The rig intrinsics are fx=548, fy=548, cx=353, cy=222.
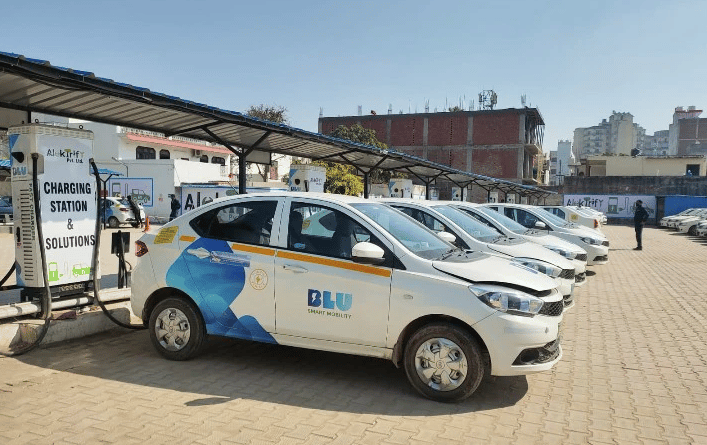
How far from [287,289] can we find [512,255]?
4.27m

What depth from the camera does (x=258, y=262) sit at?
5.33m

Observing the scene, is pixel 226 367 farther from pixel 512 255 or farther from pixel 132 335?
pixel 512 255

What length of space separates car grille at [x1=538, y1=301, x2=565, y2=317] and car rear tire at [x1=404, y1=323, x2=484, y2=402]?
703 mm

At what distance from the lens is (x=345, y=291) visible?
4.95m

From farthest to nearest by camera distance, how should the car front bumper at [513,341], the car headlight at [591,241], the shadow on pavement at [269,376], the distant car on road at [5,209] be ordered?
the distant car on road at [5,209] → the car headlight at [591,241] → the shadow on pavement at [269,376] → the car front bumper at [513,341]

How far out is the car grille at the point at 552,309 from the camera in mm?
4793

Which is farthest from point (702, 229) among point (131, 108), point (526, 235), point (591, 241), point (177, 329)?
point (177, 329)

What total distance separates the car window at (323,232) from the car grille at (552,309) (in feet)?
4.98

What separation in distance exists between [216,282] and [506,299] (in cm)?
280

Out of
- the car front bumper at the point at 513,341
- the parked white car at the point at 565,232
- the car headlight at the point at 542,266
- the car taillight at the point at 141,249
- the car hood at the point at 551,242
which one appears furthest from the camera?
the parked white car at the point at 565,232

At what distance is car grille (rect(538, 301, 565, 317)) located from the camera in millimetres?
4793

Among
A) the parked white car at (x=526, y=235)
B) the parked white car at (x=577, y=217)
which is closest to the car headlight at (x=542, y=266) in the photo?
the parked white car at (x=526, y=235)

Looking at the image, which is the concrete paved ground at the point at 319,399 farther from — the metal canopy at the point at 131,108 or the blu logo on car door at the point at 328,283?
the metal canopy at the point at 131,108

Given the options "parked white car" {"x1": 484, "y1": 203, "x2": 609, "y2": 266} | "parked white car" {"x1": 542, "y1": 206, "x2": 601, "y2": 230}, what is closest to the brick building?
"parked white car" {"x1": 542, "y1": 206, "x2": 601, "y2": 230}
